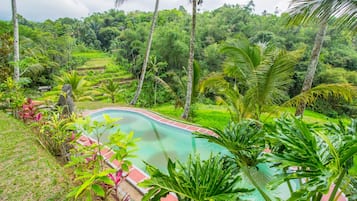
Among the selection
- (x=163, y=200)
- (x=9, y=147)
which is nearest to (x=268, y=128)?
(x=163, y=200)

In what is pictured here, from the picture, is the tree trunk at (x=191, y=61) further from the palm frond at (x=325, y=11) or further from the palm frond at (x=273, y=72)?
the palm frond at (x=325, y=11)

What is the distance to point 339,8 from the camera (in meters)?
3.25

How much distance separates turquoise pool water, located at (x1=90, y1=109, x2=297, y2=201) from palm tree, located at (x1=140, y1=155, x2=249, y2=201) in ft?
7.48

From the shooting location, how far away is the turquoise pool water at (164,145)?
15.3 feet

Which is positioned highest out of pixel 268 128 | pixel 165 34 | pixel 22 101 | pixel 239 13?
pixel 239 13

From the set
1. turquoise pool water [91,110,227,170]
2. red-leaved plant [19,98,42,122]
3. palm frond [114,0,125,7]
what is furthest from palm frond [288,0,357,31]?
palm frond [114,0,125,7]

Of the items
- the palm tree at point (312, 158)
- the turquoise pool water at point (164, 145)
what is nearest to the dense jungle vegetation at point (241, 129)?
the palm tree at point (312, 158)

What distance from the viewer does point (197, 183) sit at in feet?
5.61

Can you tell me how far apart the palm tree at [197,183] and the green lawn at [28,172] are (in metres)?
1.66

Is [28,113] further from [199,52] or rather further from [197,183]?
[199,52]

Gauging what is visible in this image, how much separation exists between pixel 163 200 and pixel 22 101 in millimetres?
4412

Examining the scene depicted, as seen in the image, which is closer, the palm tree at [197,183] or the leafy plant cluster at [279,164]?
the leafy plant cluster at [279,164]

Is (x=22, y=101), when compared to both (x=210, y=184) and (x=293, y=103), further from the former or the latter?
(x=293, y=103)

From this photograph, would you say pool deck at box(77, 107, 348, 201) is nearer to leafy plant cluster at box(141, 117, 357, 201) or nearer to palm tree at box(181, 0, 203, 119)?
palm tree at box(181, 0, 203, 119)
